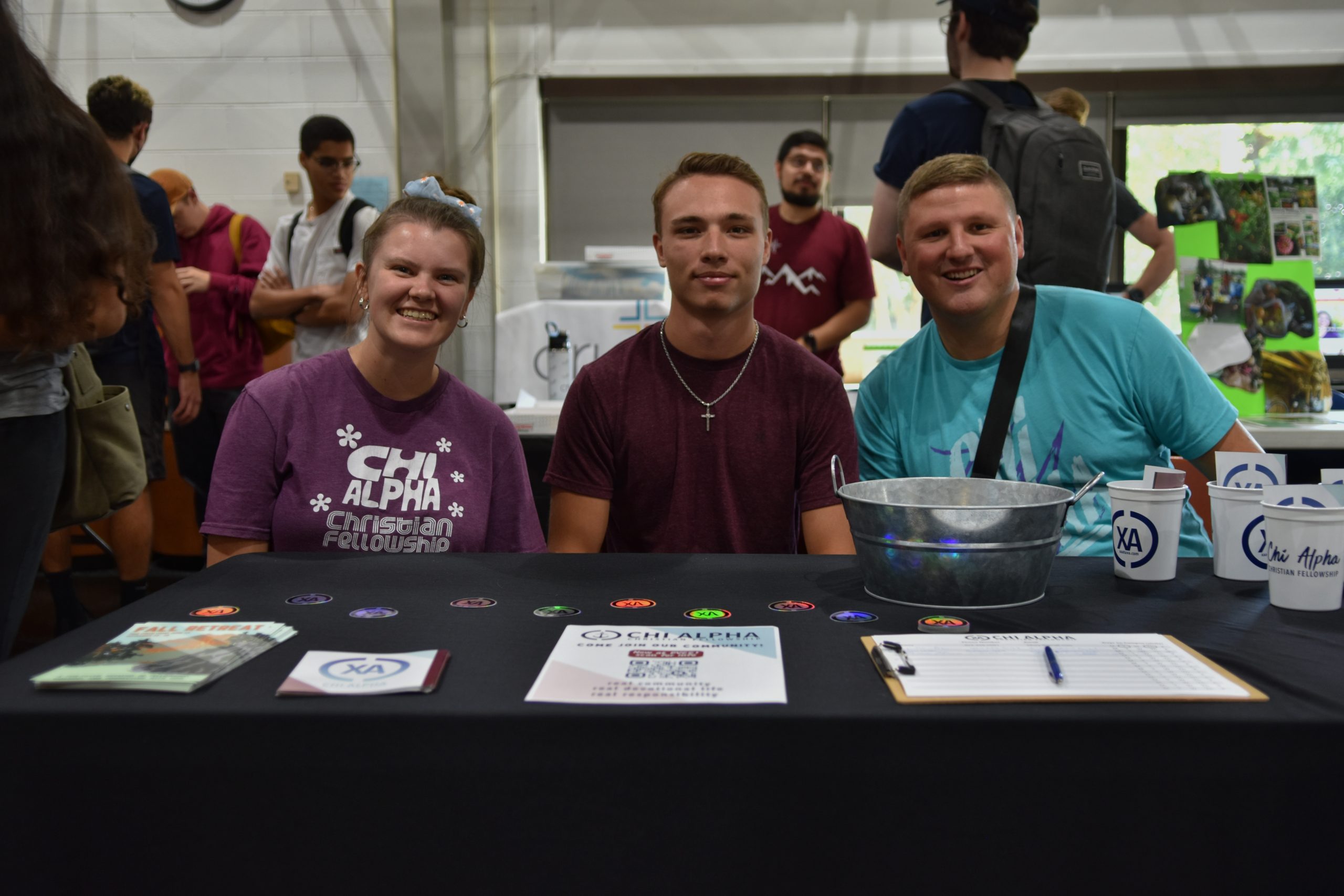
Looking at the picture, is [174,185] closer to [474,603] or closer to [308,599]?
[308,599]

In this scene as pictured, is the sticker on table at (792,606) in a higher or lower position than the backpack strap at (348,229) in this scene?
lower

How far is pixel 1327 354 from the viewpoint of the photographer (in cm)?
364

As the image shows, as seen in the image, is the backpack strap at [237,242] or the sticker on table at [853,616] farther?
the backpack strap at [237,242]

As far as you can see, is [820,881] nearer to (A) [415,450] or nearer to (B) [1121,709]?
(B) [1121,709]

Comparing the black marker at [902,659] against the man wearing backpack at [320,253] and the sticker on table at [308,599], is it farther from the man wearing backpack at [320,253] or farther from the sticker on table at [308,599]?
the man wearing backpack at [320,253]

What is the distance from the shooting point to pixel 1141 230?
3223 mm

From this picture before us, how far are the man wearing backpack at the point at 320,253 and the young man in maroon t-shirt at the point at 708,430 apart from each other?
1.67 meters

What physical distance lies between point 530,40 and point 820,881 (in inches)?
196

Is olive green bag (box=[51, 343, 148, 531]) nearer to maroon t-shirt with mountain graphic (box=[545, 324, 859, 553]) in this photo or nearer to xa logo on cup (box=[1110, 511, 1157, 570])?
maroon t-shirt with mountain graphic (box=[545, 324, 859, 553])

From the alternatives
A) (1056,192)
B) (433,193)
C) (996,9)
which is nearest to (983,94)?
(996,9)

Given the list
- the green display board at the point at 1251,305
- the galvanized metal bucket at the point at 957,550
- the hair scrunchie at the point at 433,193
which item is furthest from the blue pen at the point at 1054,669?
the green display board at the point at 1251,305

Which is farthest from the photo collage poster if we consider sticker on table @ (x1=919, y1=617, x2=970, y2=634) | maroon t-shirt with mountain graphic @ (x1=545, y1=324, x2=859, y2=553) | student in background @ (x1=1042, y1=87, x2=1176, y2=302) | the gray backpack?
sticker on table @ (x1=919, y1=617, x2=970, y2=634)

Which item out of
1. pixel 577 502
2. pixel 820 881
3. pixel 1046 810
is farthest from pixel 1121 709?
pixel 577 502

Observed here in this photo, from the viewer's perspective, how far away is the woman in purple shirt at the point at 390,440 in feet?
4.75
